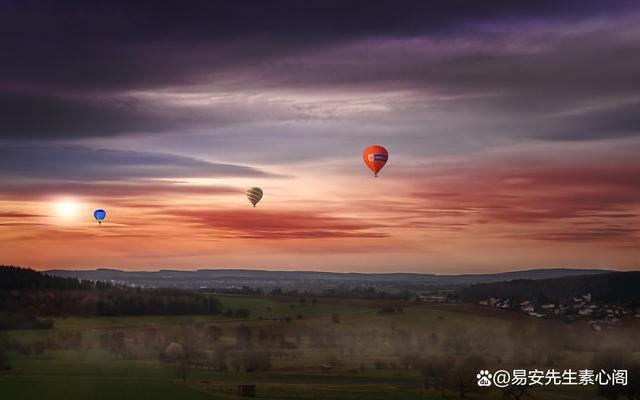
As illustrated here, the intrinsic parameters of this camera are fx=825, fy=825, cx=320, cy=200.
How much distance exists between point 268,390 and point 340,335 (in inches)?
2252

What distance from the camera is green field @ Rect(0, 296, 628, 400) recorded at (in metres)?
99.6

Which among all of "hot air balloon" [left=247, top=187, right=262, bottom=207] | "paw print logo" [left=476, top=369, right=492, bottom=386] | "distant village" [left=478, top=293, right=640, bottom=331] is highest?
"hot air balloon" [left=247, top=187, right=262, bottom=207]

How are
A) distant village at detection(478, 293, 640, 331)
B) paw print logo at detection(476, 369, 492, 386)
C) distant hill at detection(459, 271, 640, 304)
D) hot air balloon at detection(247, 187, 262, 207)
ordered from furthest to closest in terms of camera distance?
distant hill at detection(459, 271, 640, 304) < distant village at detection(478, 293, 640, 331) < hot air balloon at detection(247, 187, 262, 207) < paw print logo at detection(476, 369, 492, 386)

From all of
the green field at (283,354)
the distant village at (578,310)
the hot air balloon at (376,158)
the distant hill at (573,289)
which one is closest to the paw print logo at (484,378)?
the green field at (283,354)

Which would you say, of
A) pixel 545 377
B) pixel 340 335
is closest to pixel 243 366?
pixel 340 335

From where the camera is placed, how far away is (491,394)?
99188mm

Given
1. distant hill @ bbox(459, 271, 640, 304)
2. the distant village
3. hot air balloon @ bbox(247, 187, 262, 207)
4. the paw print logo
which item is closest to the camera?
the paw print logo

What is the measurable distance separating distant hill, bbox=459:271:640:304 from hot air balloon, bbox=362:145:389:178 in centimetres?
8576

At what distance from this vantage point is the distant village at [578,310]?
15825 cm

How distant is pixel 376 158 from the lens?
105 metres

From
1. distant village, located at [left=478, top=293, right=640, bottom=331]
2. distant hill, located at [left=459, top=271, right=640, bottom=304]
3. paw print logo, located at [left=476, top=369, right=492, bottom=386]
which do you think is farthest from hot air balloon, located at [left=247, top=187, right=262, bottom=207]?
distant hill, located at [left=459, top=271, right=640, bottom=304]

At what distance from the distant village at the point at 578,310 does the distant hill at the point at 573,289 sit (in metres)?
2.80

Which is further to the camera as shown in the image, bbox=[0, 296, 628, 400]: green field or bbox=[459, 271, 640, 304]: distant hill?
bbox=[459, 271, 640, 304]: distant hill

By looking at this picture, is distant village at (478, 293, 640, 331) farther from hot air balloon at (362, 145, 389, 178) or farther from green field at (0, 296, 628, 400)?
hot air balloon at (362, 145, 389, 178)
